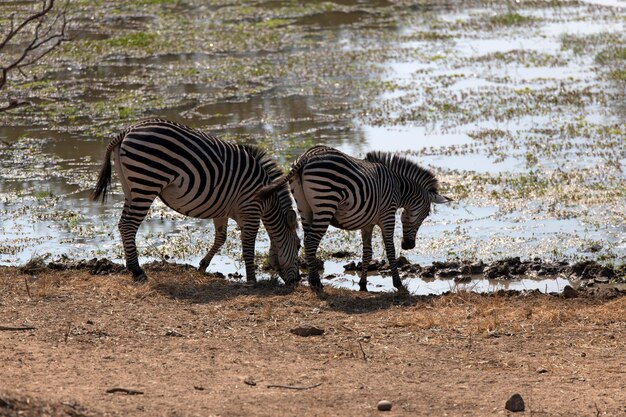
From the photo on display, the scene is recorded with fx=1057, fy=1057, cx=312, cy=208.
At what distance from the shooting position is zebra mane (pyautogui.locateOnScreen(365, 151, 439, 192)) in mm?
12977

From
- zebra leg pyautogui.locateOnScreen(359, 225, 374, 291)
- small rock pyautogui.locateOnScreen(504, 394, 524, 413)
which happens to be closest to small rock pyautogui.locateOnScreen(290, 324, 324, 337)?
small rock pyautogui.locateOnScreen(504, 394, 524, 413)

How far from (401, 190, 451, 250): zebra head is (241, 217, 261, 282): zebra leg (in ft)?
6.68

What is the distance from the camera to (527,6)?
34.5 meters

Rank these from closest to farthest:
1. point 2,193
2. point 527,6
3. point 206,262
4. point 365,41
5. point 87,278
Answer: point 87,278 → point 206,262 → point 2,193 → point 365,41 → point 527,6

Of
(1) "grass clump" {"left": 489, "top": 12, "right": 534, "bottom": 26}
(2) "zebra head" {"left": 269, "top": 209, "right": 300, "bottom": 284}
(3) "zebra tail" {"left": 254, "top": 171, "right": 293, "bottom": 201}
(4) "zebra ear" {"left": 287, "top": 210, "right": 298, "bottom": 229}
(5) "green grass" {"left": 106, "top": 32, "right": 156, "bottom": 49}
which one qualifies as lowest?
(2) "zebra head" {"left": 269, "top": 209, "right": 300, "bottom": 284}

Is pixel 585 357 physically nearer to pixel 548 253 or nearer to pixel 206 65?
pixel 548 253

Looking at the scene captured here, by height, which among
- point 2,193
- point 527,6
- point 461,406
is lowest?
point 461,406

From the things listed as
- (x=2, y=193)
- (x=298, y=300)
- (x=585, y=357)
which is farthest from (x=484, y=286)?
(x=2, y=193)

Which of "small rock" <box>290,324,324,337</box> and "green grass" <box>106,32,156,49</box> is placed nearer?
"small rock" <box>290,324,324,337</box>

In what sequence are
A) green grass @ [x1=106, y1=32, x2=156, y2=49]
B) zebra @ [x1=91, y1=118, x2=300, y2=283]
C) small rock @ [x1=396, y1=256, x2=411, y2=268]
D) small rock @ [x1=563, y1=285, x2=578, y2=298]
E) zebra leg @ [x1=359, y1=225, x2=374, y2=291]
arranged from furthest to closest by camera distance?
green grass @ [x1=106, y1=32, x2=156, y2=49] < small rock @ [x1=396, y1=256, x2=411, y2=268] < zebra leg @ [x1=359, y1=225, x2=374, y2=291] < zebra @ [x1=91, y1=118, x2=300, y2=283] < small rock @ [x1=563, y1=285, x2=578, y2=298]

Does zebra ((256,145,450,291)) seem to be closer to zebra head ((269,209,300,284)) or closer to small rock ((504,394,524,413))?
zebra head ((269,209,300,284))

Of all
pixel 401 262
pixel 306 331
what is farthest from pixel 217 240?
→ pixel 306 331

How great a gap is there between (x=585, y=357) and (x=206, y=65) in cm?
1878

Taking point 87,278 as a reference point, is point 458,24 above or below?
above
